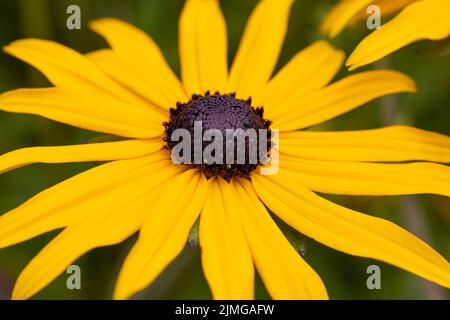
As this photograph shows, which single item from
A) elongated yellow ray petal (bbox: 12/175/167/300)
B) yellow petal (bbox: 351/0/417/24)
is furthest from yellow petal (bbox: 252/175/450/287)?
yellow petal (bbox: 351/0/417/24)

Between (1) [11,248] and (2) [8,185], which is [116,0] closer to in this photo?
(2) [8,185]

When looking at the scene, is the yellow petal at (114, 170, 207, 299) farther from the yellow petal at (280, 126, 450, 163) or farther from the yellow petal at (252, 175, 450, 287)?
the yellow petal at (280, 126, 450, 163)

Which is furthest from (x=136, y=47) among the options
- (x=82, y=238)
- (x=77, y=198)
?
(x=82, y=238)

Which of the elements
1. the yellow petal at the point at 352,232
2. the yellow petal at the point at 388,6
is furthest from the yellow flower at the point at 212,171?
the yellow petal at the point at 388,6

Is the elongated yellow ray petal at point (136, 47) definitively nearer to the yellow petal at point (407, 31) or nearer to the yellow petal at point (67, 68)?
the yellow petal at point (67, 68)

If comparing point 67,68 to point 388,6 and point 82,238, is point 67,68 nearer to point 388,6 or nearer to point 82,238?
point 82,238
